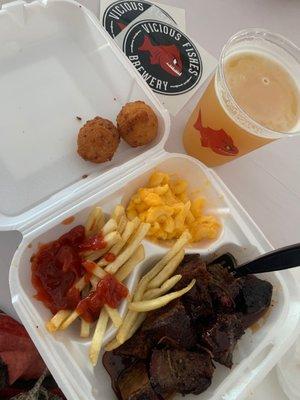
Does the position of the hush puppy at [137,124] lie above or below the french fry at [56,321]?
above

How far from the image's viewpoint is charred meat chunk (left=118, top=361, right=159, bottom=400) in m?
0.95

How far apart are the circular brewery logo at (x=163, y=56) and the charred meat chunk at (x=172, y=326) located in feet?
2.48

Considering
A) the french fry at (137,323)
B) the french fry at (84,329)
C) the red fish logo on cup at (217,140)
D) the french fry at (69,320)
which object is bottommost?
the french fry at (137,323)

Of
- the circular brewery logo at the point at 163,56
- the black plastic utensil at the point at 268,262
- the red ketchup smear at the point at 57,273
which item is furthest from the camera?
the circular brewery logo at the point at 163,56

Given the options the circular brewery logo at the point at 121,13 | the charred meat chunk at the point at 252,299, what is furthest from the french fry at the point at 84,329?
the circular brewery logo at the point at 121,13

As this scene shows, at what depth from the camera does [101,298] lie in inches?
40.2

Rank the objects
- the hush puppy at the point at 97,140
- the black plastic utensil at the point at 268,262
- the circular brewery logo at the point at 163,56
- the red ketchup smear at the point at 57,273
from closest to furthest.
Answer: the black plastic utensil at the point at 268,262
the red ketchup smear at the point at 57,273
the hush puppy at the point at 97,140
the circular brewery logo at the point at 163,56

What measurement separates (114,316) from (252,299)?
0.36m

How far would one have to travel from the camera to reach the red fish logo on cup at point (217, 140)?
46.7 inches

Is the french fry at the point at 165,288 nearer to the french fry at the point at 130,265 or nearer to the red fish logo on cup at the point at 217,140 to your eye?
the french fry at the point at 130,265

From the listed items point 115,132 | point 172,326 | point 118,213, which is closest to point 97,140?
point 115,132

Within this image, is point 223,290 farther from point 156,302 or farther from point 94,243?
point 94,243

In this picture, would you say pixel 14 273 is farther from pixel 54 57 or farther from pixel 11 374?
pixel 54 57

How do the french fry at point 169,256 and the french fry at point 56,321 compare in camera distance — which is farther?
the french fry at point 169,256
